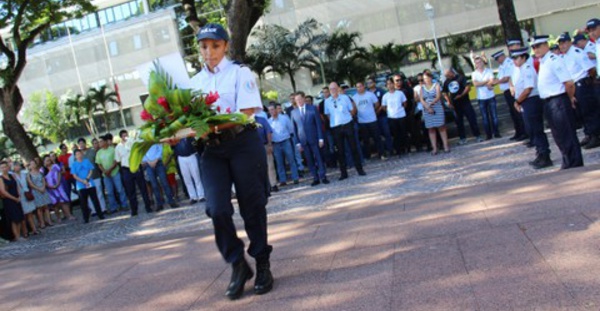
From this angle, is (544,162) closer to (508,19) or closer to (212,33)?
(212,33)

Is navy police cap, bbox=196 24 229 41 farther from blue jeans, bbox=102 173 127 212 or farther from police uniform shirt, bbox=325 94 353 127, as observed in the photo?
blue jeans, bbox=102 173 127 212

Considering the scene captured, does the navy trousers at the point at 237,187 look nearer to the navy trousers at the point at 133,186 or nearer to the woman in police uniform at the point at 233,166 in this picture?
the woman in police uniform at the point at 233,166

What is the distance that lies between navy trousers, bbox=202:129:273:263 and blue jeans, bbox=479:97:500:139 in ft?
31.8

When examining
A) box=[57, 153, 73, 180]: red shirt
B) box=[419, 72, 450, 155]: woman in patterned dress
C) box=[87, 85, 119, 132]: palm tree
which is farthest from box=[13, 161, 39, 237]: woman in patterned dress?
box=[87, 85, 119, 132]: palm tree

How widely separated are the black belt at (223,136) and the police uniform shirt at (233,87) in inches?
7.0

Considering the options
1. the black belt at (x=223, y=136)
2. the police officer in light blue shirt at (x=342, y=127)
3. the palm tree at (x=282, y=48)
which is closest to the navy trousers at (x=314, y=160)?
the police officer in light blue shirt at (x=342, y=127)

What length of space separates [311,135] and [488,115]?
4.16 meters

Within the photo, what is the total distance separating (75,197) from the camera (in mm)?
16719

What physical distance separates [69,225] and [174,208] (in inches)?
109

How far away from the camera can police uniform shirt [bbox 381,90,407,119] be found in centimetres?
1366

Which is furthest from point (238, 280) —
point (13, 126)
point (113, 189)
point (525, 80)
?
point (13, 126)

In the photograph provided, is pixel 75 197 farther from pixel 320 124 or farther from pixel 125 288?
pixel 125 288

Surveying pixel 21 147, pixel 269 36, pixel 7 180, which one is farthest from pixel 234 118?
pixel 269 36

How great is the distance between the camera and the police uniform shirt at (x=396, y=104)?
538 inches
